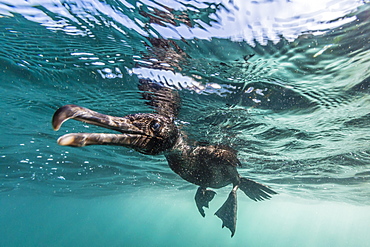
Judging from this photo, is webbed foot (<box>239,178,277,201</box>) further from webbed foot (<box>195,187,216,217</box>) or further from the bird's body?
webbed foot (<box>195,187,216,217</box>)

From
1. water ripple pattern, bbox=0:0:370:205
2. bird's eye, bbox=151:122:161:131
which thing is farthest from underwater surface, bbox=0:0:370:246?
bird's eye, bbox=151:122:161:131

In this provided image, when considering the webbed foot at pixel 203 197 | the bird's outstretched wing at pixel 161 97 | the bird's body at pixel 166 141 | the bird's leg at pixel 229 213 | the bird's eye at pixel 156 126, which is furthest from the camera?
the webbed foot at pixel 203 197

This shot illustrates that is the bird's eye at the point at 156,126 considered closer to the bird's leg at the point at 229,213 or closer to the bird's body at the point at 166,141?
the bird's body at the point at 166,141

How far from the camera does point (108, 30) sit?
4.94 m

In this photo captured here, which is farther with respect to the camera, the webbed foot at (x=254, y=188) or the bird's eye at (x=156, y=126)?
the webbed foot at (x=254, y=188)

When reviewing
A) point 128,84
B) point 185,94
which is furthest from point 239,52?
point 128,84

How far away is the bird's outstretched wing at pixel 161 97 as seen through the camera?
22.0ft

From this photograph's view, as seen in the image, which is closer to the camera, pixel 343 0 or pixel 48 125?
pixel 343 0

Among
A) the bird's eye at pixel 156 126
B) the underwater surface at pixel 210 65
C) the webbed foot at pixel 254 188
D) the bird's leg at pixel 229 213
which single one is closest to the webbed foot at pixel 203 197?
the bird's leg at pixel 229 213

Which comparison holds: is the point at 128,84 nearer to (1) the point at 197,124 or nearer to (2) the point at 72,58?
(2) the point at 72,58

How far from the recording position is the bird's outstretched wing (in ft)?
22.0

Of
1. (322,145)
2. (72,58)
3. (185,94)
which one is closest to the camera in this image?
(72,58)

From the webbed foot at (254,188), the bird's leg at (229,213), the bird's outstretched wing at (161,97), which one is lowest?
the bird's leg at (229,213)

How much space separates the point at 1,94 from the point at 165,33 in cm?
738
